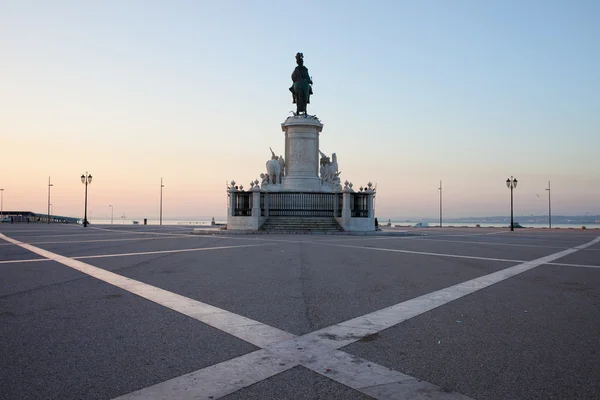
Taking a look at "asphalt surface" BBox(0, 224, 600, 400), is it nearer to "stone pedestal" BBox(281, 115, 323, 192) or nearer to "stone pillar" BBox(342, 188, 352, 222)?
"stone pillar" BBox(342, 188, 352, 222)

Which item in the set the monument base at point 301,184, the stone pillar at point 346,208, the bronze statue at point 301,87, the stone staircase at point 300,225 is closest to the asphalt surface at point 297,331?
the stone staircase at point 300,225

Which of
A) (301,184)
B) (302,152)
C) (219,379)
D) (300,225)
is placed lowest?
(219,379)

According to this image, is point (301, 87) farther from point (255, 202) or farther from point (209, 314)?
point (209, 314)

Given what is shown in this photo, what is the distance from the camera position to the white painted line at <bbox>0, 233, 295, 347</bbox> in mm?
4926

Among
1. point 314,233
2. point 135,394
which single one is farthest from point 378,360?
point 314,233

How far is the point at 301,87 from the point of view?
135 ft

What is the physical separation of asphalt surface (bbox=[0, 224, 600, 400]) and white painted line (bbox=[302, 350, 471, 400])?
0.07 meters

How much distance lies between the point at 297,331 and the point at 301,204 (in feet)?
94.9

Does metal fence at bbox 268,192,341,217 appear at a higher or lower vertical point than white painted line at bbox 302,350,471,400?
higher

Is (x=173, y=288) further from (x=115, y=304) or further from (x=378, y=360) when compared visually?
(x=378, y=360)

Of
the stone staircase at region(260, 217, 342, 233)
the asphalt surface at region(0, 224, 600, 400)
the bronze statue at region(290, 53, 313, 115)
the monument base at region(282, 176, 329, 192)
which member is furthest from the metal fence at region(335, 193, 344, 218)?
the asphalt surface at region(0, 224, 600, 400)

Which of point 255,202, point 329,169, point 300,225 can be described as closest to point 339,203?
point 300,225

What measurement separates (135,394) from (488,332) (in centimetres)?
358

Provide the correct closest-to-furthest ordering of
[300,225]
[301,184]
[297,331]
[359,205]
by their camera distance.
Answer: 1. [297,331]
2. [300,225]
3. [359,205]
4. [301,184]
